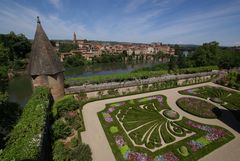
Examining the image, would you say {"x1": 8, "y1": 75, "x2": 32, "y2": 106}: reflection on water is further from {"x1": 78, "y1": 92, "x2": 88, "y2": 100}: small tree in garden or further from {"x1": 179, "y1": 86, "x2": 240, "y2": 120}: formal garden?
{"x1": 179, "y1": 86, "x2": 240, "y2": 120}: formal garden

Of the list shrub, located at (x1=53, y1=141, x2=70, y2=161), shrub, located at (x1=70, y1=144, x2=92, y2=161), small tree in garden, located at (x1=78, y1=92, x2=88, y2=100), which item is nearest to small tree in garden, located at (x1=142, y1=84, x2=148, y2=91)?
small tree in garden, located at (x1=78, y1=92, x2=88, y2=100)

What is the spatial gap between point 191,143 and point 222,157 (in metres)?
2.33

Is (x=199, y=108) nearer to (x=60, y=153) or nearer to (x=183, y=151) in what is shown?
(x=183, y=151)

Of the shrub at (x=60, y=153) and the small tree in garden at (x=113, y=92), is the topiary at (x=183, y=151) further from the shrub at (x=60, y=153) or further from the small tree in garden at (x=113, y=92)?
the small tree in garden at (x=113, y=92)

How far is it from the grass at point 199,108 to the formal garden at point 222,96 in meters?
2.08

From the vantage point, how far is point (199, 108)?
1983cm

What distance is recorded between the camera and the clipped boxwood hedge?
727 cm

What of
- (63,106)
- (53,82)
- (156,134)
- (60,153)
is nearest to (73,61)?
(53,82)

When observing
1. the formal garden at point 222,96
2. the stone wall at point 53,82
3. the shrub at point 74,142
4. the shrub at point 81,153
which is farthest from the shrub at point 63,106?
the formal garden at point 222,96

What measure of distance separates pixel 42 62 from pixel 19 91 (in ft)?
75.6

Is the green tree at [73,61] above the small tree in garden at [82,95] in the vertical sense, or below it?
above

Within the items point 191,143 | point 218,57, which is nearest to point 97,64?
point 218,57

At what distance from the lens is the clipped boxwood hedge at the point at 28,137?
286 inches

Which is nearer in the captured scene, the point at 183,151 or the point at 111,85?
the point at 183,151
